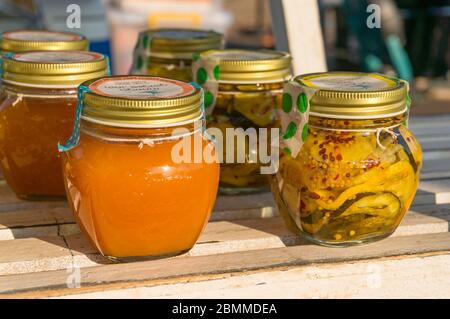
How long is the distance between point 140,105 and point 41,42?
1.48ft

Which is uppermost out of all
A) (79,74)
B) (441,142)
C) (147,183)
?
(79,74)

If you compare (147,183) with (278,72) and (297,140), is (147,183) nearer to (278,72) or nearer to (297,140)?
→ (297,140)

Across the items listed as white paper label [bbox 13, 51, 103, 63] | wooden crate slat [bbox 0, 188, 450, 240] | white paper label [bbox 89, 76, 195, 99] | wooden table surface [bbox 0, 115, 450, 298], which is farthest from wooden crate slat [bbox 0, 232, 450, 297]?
white paper label [bbox 13, 51, 103, 63]

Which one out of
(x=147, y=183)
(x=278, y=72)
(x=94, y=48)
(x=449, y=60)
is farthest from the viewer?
(x=449, y=60)

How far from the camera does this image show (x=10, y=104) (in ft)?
3.67

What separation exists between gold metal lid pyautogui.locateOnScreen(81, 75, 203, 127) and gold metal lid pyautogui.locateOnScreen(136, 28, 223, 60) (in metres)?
0.35

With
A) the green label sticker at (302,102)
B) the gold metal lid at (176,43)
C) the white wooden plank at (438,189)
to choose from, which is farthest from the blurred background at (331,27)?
the green label sticker at (302,102)

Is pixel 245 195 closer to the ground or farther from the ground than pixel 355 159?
closer to the ground

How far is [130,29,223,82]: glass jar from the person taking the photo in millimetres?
1319

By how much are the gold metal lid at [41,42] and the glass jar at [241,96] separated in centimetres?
24

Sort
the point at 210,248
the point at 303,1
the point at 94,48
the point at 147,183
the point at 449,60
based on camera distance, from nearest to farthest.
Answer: the point at 147,183 < the point at 210,248 < the point at 303,1 < the point at 94,48 < the point at 449,60

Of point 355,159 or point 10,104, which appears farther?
point 10,104

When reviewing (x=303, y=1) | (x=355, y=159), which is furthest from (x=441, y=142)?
(x=355, y=159)

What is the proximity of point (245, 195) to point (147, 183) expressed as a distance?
1.12ft
